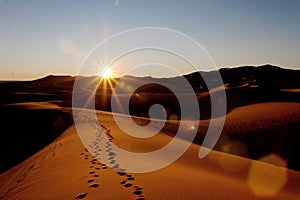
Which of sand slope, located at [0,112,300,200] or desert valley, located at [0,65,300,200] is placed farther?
desert valley, located at [0,65,300,200]

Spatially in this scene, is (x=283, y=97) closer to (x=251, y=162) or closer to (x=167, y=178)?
(x=251, y=162)

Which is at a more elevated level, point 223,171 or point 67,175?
point 67,175

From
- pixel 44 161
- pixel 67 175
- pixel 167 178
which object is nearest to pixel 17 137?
pixel 44 161

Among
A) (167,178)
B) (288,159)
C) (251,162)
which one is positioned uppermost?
(167,178)

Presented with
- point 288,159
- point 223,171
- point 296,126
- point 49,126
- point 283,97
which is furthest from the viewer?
point 283,97

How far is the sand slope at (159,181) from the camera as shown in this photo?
4863 millimetres

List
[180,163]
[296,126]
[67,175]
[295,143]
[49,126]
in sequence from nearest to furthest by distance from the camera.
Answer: [67,175] → [180,163] → [295,143] → [296,126] → [49,126]

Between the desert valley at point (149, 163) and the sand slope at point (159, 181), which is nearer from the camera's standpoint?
the sand slope at point (159, 181)

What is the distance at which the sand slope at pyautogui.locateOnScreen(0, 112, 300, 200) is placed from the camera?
486cm

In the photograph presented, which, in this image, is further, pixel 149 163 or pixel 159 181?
pixel 149 163

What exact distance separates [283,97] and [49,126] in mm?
20468

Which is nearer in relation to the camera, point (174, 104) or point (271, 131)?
point (271, 131)

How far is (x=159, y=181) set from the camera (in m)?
5.48

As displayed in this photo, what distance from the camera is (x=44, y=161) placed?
796 cm
